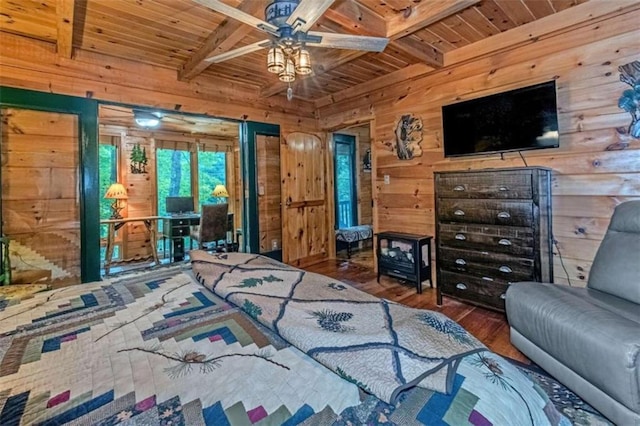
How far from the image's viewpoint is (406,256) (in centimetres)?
351

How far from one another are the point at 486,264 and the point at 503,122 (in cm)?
131

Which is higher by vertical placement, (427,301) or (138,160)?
(138,160)

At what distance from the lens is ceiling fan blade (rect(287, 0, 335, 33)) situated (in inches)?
63.1

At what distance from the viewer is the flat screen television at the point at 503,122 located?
2.57 meters

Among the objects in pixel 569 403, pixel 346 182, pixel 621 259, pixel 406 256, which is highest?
pixel 346 182

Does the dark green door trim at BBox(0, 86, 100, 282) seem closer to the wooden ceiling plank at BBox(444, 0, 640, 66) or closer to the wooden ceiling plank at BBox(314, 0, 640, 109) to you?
the wooden ceiling plank at BBox(314, 0, 640, 109)

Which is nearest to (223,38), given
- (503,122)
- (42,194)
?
(42,194)

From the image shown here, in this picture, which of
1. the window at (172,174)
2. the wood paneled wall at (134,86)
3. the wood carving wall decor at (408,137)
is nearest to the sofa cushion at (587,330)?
the wood carving wall decor at (408,137)

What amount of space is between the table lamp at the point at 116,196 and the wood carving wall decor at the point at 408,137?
14.4ft

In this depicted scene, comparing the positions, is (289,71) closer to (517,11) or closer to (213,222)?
(517,11)

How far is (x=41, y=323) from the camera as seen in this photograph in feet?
4.04

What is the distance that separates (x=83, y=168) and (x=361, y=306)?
10.5 feet

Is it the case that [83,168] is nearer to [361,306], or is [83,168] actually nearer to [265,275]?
[265,275]

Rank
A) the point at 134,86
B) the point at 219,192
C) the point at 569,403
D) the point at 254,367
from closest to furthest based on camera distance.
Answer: the point at 254,367
the point at 569,403
the point at 134,86
the point at 219,192
